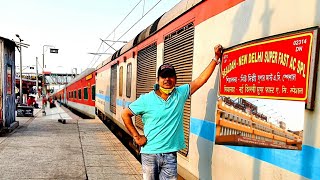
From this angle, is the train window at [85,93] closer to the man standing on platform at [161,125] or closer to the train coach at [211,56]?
the train coach at [211,56]

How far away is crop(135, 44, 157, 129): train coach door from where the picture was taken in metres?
6.14

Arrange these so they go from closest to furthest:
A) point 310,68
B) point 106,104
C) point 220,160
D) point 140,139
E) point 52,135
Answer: point 310,68, point 140,139, point 220,160, point 52,135, point 106,104

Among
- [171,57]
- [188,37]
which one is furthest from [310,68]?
[171,57]

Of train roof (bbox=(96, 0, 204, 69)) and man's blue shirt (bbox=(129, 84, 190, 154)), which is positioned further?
train roof (bbox=(96, 0, 204, 69))

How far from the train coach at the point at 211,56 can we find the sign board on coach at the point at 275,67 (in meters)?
0.08

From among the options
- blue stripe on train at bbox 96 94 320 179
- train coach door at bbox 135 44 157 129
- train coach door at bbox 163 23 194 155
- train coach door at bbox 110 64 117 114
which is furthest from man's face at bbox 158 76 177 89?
train coach door at bbox 110 64 117 114

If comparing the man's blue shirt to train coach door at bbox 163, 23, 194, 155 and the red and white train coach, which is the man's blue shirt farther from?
the red and white train coach

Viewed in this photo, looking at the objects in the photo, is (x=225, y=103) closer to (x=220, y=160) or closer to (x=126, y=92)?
(x=220, y=160)

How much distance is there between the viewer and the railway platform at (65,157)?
19.1 feet

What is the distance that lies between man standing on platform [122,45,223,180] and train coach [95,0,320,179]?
0.53 meters

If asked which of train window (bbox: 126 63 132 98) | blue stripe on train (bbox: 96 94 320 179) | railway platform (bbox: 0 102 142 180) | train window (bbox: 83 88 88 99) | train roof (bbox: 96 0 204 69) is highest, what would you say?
train roof (bbox: 96 0 204 69)

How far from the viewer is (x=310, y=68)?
2.16 metres

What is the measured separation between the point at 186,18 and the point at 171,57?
0.70 m

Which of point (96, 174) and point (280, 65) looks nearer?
point (280, 65)
